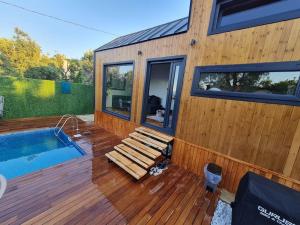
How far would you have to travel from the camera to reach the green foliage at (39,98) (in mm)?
5648

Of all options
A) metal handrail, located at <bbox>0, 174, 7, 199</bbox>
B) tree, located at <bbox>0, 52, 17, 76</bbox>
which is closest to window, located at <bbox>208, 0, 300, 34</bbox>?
metal handrail, located at <bbox>0, 174, 7, 199</bbox>

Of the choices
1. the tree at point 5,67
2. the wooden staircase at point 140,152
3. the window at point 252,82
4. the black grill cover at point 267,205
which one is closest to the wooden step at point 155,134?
the wooden staircase at point 140,152

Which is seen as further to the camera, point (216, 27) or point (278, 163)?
point (216, 27)

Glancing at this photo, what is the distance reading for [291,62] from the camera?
6.30ft

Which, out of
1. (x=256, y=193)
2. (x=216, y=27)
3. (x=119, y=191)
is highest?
(x=216, y=27)

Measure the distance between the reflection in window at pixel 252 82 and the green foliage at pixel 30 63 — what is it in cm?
1455

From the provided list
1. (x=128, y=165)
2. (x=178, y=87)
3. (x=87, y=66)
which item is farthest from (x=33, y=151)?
(x=87, y=66)

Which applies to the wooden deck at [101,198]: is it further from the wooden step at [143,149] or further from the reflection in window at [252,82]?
the reflection in window at [252,82]

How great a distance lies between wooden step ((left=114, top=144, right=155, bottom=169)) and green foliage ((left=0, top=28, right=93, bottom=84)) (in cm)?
1341

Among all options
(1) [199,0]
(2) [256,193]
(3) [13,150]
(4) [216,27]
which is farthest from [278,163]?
(3) [13,150]

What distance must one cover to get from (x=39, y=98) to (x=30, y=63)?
1062cm

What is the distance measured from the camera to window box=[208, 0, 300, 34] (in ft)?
6.51

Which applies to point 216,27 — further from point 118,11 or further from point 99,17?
point 99,17

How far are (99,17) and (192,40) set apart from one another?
9339 millimetres
